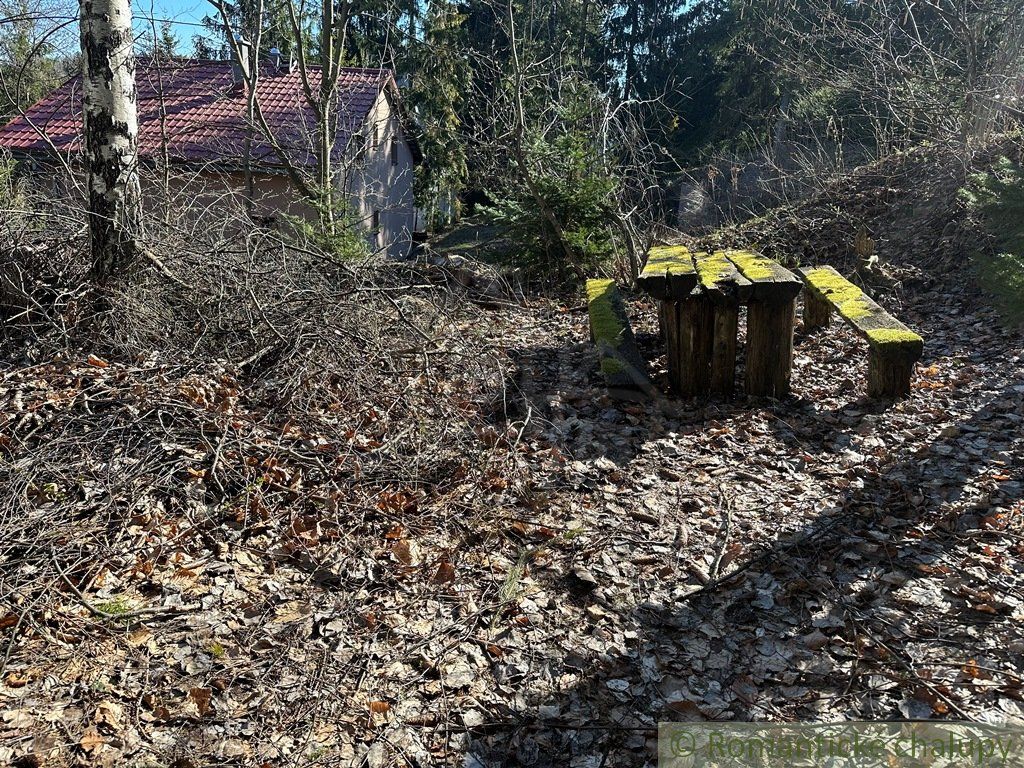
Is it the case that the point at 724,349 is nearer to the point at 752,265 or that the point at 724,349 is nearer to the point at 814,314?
the point at 752,265

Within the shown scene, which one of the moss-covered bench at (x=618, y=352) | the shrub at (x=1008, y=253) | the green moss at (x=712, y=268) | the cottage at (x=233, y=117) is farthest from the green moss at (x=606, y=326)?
the cottage at (x=233, y=117)

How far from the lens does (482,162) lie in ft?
38.5

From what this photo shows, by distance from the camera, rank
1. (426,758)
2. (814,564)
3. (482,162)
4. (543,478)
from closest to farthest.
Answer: (426,758) → (814,564) → (543,478) → (482,162)

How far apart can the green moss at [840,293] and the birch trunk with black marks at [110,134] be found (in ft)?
17.1

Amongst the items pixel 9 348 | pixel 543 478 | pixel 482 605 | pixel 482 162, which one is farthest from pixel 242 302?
pixel 482 162

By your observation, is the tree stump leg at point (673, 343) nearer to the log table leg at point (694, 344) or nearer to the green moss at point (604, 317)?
the log table leg at point (694, 344)

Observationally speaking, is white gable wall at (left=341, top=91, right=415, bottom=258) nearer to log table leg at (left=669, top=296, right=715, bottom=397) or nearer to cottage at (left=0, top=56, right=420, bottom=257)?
cottage at (left=0, top=56, right=420, bottom=257)

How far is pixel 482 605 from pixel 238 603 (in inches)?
41.3

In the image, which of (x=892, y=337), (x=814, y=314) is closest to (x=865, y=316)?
(x=892, y=337)

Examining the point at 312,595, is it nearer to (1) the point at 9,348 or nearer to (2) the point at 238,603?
(2) the point at 238,603

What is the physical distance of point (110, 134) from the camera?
5.07 m

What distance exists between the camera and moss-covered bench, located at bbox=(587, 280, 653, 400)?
5823 millimetres

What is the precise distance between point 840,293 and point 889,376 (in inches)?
50.1

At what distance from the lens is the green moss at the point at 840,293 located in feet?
19.8
